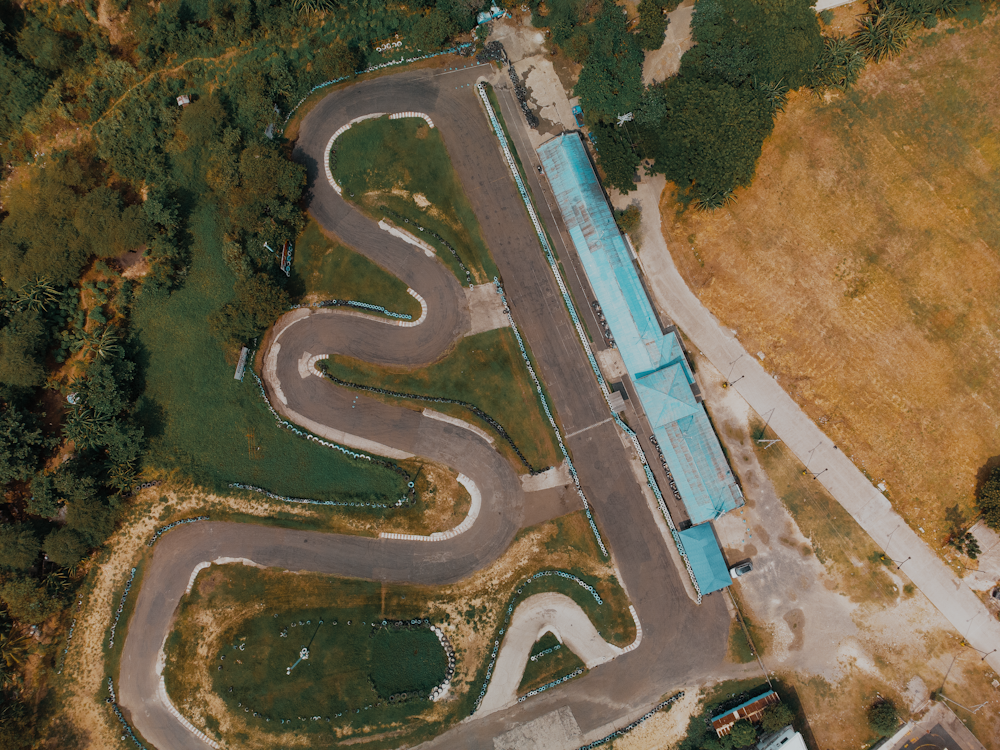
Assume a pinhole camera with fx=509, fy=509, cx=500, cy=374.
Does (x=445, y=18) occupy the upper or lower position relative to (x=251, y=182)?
upper

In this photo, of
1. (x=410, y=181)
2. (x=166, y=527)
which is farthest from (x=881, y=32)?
(x=166, y=527)

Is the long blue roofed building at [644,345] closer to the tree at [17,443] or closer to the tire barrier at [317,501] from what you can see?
the tire barrier at [317,501]

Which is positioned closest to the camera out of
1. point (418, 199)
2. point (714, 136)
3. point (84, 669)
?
point (714, 136)

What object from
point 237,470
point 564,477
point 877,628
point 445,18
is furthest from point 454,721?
point 445,18

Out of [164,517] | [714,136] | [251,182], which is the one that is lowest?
[164,517]

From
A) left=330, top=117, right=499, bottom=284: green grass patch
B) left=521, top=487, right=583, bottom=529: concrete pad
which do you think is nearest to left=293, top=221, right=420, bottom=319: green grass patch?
left=330, top=117, right=499, bottom=284: green grass patch

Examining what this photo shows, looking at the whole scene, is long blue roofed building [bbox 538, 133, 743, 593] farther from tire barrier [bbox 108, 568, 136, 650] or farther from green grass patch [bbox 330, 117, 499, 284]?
tire barrier [bbox 108, 568, 136, 650]

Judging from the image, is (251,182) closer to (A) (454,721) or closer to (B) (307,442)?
(B) (307,442)

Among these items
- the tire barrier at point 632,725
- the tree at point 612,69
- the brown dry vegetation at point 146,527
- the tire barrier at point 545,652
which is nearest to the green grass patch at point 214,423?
the brown dry vegetation at point 146,527
